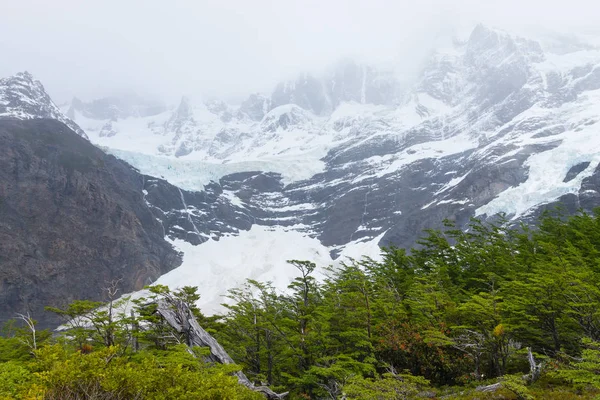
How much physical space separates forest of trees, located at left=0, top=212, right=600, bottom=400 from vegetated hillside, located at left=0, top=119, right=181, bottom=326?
115m

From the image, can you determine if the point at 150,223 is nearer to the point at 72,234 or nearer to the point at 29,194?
the point at 72,234

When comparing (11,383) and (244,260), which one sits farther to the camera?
(244,260)

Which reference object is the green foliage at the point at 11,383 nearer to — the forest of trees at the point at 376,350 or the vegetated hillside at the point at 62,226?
the forest of trees at the point at 376,350

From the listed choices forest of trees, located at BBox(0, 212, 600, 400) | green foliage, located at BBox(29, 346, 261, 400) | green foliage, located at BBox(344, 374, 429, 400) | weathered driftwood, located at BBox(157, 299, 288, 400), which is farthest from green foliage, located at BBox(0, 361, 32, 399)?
green foliage, located at BBox(344, 374, 429, 400)

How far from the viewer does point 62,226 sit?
469ft

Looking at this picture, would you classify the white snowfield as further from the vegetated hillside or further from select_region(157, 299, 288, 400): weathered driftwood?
select_region(157, 299, 288, 400): weathered driftwood

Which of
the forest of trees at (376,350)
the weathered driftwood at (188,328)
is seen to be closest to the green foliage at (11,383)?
the forest of trees at (376,350)

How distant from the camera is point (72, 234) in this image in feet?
474

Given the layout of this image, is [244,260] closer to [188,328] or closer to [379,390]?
[188,328]

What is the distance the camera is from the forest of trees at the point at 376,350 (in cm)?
1142

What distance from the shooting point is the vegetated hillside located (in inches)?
4914

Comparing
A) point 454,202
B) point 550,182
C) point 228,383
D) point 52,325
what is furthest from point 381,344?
point 454,202

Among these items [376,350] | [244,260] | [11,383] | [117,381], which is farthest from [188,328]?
[244,260]

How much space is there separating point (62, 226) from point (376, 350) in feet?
490
